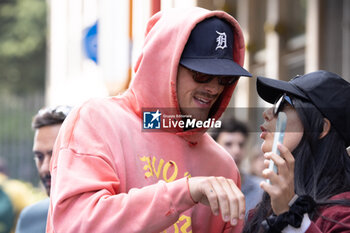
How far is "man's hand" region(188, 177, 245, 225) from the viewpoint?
2316 millimetres

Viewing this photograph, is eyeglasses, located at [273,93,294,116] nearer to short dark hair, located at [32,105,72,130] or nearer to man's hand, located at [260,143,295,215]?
man's hand, located at [260,143,295,215]

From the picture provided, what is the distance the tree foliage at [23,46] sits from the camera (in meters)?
34.9

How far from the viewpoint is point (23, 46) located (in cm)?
3488

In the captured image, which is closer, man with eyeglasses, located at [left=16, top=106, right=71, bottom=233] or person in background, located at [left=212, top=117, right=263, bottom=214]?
man with eyeglasses, located at [left=16, top=106, right=71, bottom=233]

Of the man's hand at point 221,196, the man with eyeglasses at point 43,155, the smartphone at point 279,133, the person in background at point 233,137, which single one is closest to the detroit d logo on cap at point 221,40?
the smartphone at point 279,133

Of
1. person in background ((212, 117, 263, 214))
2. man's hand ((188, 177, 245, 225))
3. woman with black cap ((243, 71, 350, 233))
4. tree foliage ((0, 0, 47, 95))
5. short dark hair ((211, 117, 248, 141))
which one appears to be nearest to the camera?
man's hand ((188, 177, 245, 225))

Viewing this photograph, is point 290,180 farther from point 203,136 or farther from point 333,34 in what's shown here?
point 333,34

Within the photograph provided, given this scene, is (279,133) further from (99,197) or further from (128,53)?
(128,53)

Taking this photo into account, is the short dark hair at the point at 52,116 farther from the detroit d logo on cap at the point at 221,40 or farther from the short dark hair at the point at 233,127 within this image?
the short dark hair at the point at 233,127

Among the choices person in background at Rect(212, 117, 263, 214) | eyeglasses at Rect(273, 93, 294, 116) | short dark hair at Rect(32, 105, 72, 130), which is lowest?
person in background at Rect(212, 117, 263, 214)

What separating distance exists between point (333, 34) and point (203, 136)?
4457mm

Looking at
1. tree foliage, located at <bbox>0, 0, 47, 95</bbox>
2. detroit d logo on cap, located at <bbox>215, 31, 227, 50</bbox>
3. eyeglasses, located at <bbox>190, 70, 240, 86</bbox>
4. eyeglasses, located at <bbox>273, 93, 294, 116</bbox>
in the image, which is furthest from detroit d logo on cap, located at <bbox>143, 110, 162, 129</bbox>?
tree foliage, located at <bbox>0, 0, 47, 95</bbox>

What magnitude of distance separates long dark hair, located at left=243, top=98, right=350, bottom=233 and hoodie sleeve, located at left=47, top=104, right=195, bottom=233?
0.52m

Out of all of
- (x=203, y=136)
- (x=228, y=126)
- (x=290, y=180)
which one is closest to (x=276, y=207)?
(x=290, y=180)
